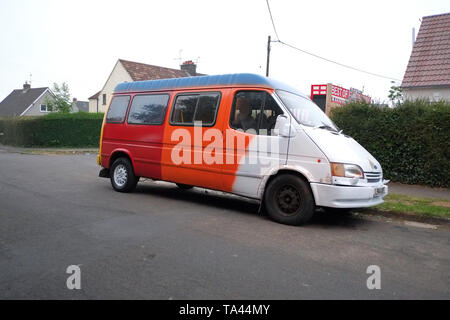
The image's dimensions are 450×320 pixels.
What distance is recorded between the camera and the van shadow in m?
6.19

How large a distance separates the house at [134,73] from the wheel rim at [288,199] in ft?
104

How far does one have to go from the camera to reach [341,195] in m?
5.39

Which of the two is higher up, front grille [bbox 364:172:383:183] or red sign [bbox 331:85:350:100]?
red sign [bbox 331:85:350:100]

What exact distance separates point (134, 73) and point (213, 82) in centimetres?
3125

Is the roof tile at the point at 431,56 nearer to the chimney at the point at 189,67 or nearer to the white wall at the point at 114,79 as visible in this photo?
the white wall at the point at 114,79

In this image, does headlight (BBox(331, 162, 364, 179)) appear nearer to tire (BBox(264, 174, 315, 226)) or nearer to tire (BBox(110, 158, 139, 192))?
tire (BBox(264, 174, 315, 226))

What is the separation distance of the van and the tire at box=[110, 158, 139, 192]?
0.08 feet

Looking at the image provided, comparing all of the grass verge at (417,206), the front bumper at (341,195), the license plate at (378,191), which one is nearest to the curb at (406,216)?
the grass verge at (417,206)

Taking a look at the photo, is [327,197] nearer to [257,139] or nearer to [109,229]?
[257,139]

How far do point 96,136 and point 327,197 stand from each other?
2351 centimetres

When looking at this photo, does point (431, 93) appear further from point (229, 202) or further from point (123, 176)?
point (123, 176)

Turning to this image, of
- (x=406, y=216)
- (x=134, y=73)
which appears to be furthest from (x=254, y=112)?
(x=134, y=73)

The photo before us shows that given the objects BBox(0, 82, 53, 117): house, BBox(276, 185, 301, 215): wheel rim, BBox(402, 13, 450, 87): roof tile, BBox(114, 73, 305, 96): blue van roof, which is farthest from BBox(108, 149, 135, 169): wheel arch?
BBox(0, 82, 53, 117): house
